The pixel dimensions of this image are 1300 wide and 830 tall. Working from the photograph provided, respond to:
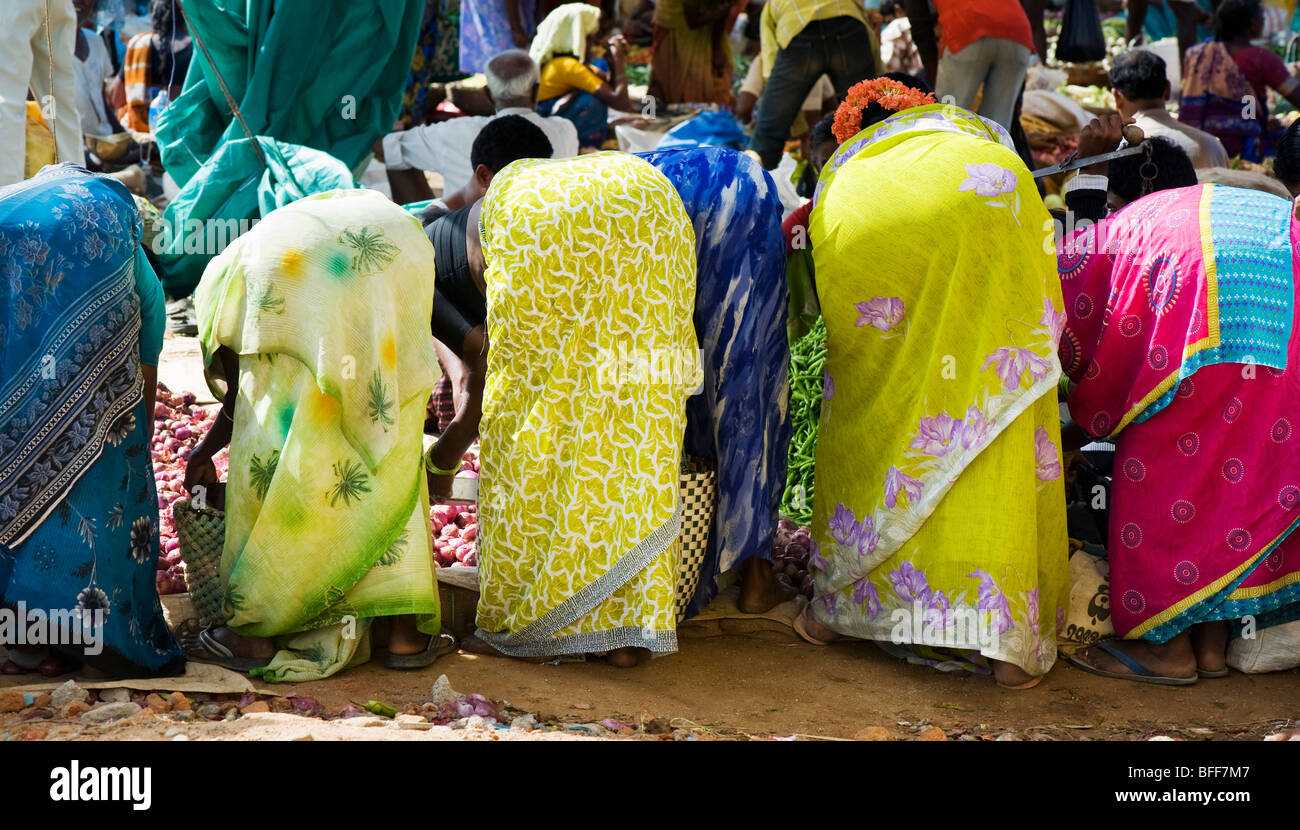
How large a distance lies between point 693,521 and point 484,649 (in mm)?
754

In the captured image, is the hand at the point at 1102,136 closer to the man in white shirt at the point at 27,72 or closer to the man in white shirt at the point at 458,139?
the man in white shirt at the point at 458,139

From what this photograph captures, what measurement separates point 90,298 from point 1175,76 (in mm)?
10492

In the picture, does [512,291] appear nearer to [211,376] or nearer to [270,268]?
[270,268]

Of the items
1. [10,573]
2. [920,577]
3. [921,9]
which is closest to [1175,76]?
[921,9]

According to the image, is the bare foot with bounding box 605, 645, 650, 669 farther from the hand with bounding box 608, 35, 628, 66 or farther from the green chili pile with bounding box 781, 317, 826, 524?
the hand with bounding box 608, 35, 628, 66

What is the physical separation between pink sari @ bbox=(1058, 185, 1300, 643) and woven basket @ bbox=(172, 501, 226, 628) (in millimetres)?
2667

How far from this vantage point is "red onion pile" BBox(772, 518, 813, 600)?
16.1 feet

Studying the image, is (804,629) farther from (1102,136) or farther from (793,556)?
(1102,136)

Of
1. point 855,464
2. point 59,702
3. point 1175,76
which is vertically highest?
point 1175,76

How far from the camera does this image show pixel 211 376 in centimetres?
418

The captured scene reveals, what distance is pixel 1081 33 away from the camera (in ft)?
34.6

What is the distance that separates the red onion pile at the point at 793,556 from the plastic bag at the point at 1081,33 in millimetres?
6554

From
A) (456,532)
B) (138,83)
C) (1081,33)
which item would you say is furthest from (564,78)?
(456,532)

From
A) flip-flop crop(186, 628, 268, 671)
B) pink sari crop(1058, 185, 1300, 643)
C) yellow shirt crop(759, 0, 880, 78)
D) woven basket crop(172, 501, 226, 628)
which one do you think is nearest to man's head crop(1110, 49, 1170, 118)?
yellow shirt crop(759, 0, 880, 78)
